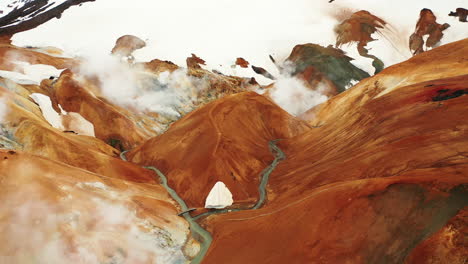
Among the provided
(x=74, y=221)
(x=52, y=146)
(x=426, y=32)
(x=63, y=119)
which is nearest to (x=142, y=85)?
(x=63, y=119)

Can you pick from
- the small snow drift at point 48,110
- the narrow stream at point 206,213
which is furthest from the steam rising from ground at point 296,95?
the small snow drift at point 48,110

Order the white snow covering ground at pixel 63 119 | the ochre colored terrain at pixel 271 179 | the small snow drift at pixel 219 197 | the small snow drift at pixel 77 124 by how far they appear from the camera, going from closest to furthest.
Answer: the ochre colored terrain at pixel 271 179 < the small snow drift at pixel 219 197 < the white snow covering ground at pixel 63 119 < the small snow drift at pixel 77 124

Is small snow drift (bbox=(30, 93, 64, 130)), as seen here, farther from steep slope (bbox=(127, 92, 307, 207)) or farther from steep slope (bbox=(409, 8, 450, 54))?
steep slope (bbox=(409, 8, 450, 54))

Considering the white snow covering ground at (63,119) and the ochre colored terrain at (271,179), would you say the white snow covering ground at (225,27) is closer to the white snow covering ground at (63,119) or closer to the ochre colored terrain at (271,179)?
the white snow covering ground at (63,119)

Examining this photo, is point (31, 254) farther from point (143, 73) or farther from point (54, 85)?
point (143, 73)

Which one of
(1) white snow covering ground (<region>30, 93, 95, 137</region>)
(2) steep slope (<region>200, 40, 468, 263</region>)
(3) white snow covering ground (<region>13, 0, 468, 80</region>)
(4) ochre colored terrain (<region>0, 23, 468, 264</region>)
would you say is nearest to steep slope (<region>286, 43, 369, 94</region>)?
(3) white snow covering ground (<region>13, 0, 468, 80</region>)

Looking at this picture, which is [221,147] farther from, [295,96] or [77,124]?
[295,96]

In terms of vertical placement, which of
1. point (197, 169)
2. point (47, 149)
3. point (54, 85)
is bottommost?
point (197, 169)

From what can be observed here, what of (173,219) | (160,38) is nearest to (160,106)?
(160,38)
